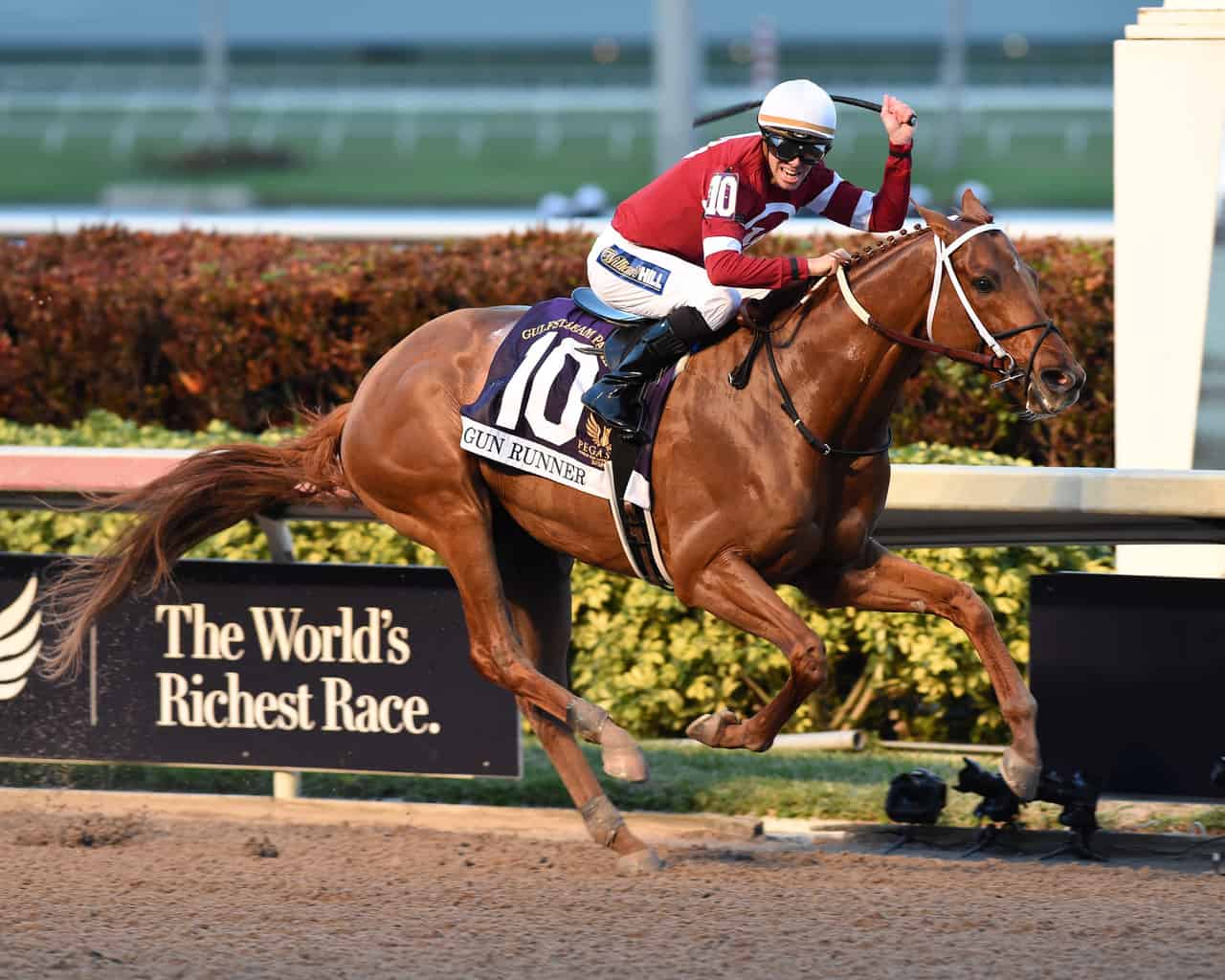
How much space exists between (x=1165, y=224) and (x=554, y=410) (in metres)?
2.45

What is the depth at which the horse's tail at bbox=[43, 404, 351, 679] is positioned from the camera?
19.8 feet

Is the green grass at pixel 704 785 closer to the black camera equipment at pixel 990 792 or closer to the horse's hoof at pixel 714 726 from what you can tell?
the black camera equipment at pixel 990 792

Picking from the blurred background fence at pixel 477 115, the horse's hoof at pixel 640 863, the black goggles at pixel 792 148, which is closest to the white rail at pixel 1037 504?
the black goggles at pixel 792 148

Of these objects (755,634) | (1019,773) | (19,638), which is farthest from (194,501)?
(1019,773)

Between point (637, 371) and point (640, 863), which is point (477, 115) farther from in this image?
point (640, 863)

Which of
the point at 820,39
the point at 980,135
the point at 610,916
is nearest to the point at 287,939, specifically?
the point at 610,916

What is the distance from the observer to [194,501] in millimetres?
6082

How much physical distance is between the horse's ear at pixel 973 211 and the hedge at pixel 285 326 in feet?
8.73

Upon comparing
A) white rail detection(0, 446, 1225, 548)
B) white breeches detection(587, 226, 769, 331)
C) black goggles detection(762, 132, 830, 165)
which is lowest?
white rail detection(0, 446, 1225, 548)

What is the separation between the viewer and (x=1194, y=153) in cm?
668

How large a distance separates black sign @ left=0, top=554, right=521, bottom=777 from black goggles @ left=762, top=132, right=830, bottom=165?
1.74 meters

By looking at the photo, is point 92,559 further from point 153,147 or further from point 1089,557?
point 153,147

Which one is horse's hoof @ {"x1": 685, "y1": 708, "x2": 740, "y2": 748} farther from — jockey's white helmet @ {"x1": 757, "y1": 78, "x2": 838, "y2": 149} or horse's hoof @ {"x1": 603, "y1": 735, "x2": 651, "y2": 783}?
jockey's white helmet @ {"x1": 757, "y1": 78, "x2": 838, "y2": 149}

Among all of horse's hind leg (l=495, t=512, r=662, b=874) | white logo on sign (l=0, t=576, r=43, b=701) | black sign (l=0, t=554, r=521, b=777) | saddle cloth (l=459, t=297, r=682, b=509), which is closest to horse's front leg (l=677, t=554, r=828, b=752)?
saddle cloth (l=459, t=297, r=682, b=509)
